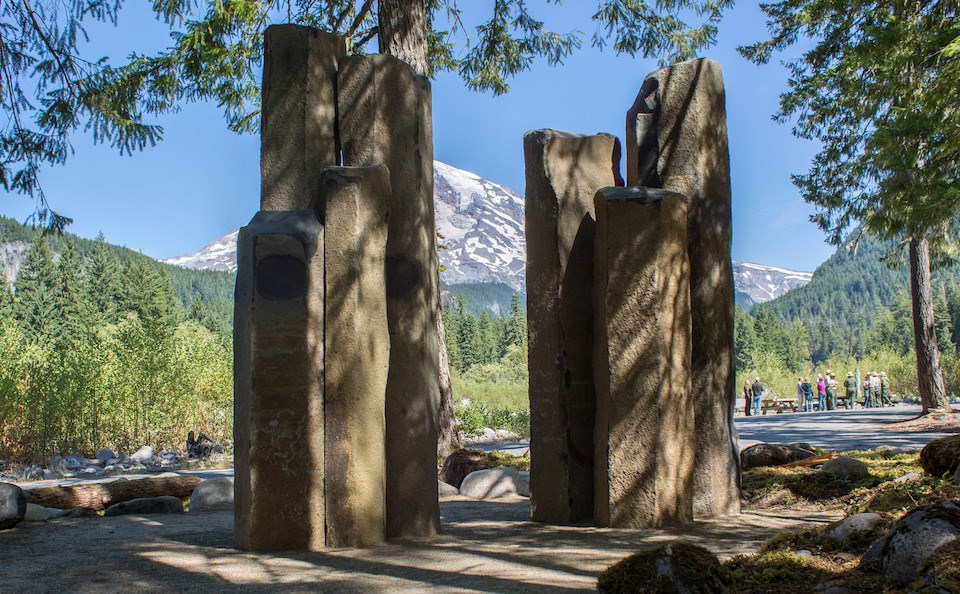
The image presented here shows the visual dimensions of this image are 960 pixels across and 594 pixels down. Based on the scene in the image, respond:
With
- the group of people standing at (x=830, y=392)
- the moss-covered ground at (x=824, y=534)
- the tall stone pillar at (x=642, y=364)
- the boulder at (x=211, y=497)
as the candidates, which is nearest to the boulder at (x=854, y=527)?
the moss-covered ground at (x=824, y=534)

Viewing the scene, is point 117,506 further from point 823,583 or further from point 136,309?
point 136,309

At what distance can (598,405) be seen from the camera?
6.08 meters

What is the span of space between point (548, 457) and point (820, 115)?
1279cm

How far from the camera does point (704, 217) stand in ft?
21.9

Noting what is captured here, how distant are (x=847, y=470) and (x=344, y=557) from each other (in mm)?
4657

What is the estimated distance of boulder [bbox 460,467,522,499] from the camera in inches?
339

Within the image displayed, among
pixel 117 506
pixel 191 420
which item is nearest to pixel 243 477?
pixel 117 506

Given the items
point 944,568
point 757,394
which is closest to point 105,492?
point 944,568

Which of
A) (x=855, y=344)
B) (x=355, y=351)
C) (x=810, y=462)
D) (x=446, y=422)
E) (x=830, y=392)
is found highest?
(x=855, y=344)

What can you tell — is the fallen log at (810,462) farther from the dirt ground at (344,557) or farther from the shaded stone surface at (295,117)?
the shaded stone surface at (295,117)

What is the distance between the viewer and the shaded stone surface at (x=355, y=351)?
209 inches

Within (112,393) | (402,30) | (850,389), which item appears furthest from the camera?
Result: (850,389)

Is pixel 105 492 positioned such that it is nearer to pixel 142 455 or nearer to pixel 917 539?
pixel 917 539

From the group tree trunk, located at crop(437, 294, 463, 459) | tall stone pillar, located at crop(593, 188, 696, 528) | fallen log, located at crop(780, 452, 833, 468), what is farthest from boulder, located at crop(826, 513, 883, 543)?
tree trunk, located at crop(437, 294, 463, 459)
